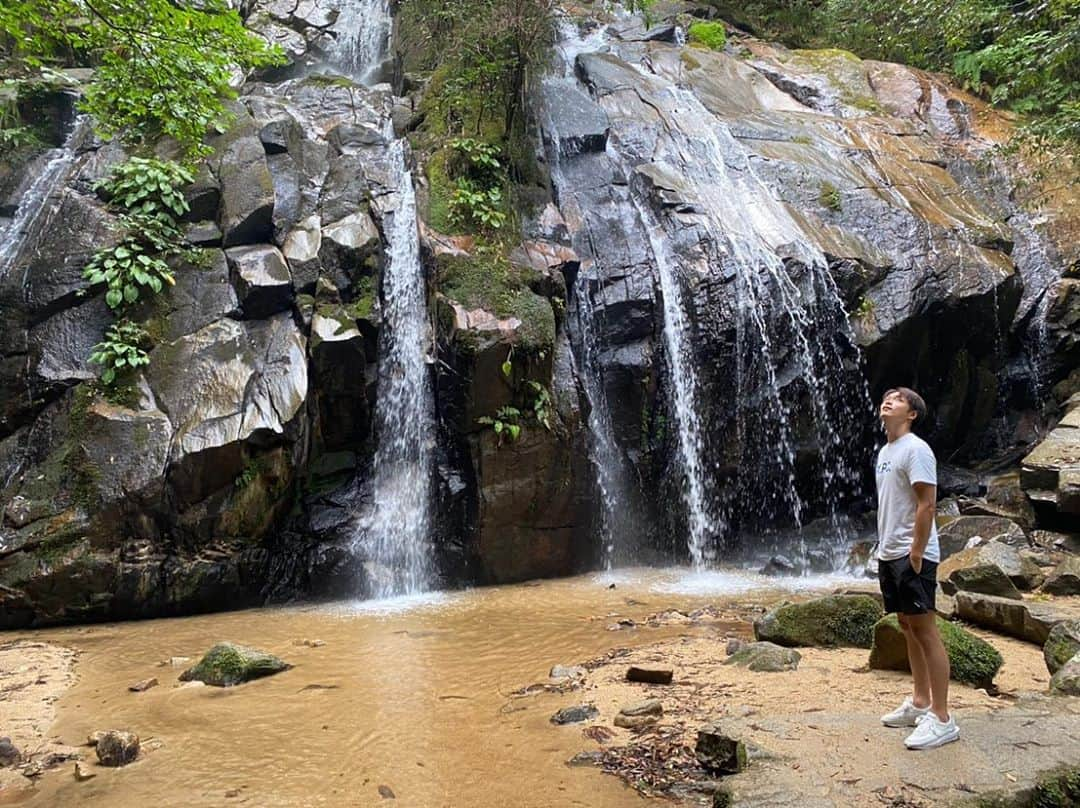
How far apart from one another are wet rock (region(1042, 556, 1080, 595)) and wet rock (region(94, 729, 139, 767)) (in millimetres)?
8020

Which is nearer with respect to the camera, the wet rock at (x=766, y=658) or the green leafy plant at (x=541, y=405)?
the wet rock at (x=766, y=658)

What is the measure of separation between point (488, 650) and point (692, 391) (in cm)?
601

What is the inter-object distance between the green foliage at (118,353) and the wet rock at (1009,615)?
9170 mm

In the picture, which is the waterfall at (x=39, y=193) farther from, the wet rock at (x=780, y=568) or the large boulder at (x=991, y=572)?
the large boulder at (x=991, y=572)

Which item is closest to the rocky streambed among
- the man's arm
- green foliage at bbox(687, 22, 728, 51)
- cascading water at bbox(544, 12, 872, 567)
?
the man's arm

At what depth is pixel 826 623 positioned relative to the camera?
18.6 feet

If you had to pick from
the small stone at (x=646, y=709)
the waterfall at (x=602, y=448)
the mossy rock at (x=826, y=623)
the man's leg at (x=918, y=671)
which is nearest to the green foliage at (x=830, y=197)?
the waterfall at (x=602, y=448)

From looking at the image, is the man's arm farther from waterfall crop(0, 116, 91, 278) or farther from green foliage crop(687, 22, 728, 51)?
green foliage crop(687, 22, 728, 51)

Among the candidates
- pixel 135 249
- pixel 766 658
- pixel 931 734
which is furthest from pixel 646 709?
pixel 135 249

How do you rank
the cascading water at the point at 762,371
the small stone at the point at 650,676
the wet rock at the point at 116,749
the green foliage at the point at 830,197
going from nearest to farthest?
1. the wet rock at the point at 116,749
2. the small stone at the point at 650,676
3. the cascading water at the point at 762,371
4. the green foliage at the point at 830,197

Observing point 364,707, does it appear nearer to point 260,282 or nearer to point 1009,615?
point 1009,615

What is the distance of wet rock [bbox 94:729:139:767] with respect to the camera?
404 centimetres

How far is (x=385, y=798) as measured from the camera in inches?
139

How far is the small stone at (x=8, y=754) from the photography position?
409 centimetres
